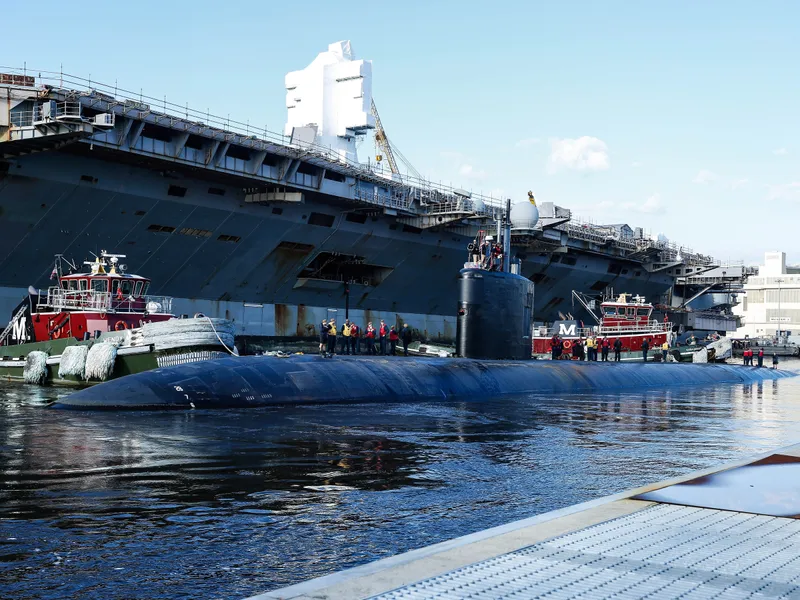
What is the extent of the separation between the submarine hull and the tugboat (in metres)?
4.44

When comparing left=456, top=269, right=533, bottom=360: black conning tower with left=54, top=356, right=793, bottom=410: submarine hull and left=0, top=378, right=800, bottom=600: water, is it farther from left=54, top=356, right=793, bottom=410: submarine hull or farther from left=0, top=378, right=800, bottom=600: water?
left=0, top=378, right=800, bottom=600: water

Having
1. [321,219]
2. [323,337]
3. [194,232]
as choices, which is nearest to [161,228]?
[194,232]

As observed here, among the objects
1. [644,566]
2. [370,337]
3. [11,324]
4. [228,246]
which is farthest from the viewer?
[228,246]

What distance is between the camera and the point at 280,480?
30.7 ft

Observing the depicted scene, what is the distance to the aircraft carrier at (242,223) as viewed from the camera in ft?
103

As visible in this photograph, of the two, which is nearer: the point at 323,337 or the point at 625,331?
the point at 323,337

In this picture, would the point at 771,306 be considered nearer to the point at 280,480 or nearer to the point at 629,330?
the point at 629,330

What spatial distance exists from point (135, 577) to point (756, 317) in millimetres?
135715

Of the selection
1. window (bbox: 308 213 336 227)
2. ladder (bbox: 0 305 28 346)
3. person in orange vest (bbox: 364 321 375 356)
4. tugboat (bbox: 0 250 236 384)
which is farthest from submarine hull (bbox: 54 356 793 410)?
window (bbox: 308 213 336 227)

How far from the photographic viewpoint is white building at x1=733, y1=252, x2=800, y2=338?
12638cm

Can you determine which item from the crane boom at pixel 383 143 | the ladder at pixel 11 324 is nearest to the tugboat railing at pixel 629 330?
the ladder at pixel 11 324

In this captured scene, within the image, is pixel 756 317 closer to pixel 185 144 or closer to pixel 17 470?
pixel 185 144

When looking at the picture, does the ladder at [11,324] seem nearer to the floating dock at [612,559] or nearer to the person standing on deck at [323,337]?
the person standing on deck at [323,337]

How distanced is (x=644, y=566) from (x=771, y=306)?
441 ft
